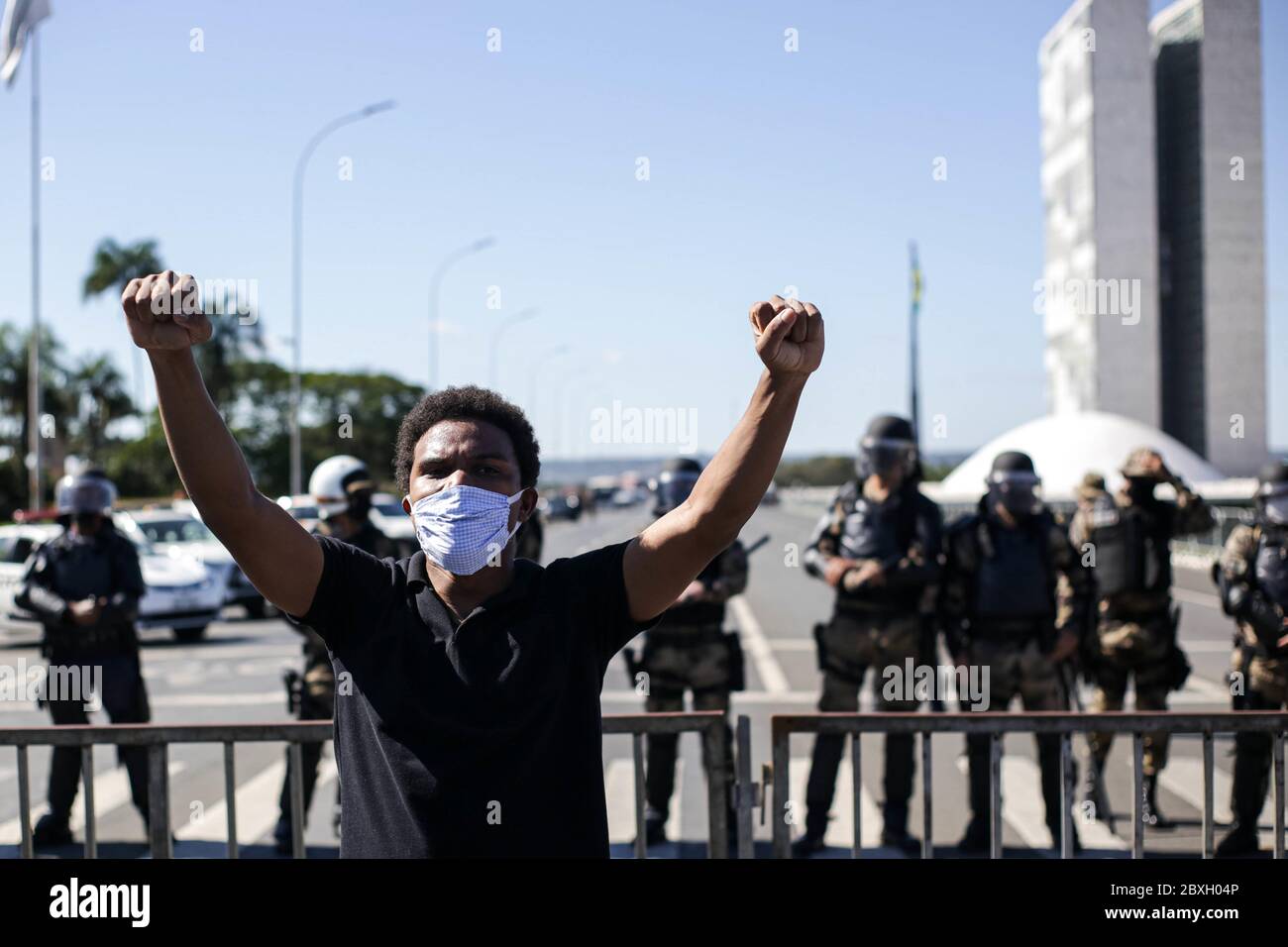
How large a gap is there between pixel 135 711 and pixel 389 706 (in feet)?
16.9

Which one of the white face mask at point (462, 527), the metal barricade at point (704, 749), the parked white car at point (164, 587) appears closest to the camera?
the white face mask at point (462, 527)

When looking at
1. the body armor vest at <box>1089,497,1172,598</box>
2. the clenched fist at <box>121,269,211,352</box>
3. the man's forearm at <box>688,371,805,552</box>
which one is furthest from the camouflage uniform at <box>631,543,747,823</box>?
the clenched fist at <box>121,269,211,352</box>

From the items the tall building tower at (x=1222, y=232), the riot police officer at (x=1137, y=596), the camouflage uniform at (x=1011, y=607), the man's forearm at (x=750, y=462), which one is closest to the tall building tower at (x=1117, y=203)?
the tall building tower at (x=1222, y=232)

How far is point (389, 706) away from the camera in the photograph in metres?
2.21

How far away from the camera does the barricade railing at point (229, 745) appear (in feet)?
12.1

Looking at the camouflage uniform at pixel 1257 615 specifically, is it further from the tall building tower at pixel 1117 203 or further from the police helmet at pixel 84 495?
Answer: the tall building tower at pixel 1117 203

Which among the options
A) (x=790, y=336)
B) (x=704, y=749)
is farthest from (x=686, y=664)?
(x=790, y=336)

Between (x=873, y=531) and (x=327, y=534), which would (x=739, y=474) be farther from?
(x=327, y=534)

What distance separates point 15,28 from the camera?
24625 mm

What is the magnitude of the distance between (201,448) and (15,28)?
88.2 feet

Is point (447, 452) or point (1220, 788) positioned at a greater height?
point (447, 452)

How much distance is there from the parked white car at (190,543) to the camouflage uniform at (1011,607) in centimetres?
1288

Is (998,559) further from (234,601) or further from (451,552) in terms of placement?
(234,601)
